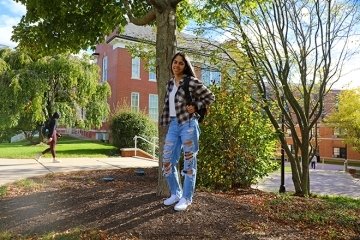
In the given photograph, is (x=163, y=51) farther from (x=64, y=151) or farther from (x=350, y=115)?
(x=350, y=115)

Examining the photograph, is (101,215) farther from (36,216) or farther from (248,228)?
(248,228)

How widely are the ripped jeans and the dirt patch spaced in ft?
0.95

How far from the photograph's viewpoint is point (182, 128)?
436cm

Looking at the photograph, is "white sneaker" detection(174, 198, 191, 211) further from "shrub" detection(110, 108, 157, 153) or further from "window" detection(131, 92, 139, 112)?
"window" detection(131, 92, 139, 112)

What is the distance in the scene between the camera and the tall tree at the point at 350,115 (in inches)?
1478

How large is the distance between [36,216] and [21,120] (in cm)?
1879

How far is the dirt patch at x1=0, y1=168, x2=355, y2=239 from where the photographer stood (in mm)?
3840

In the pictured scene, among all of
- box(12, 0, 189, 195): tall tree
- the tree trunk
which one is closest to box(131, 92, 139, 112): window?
box(12, 0, 189, 195): tall tree

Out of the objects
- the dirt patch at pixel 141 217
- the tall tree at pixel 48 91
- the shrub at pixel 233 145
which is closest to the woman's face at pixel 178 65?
the dirt patch at pixel 141 217

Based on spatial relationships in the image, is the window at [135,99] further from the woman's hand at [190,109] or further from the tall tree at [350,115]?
the woman's hand at [190,109]

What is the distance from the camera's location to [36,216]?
4445 mm

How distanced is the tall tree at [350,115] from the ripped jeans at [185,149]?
36056 mm

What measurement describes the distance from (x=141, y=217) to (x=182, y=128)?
1.08 m

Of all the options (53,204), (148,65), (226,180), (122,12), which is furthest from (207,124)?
(148,65)
